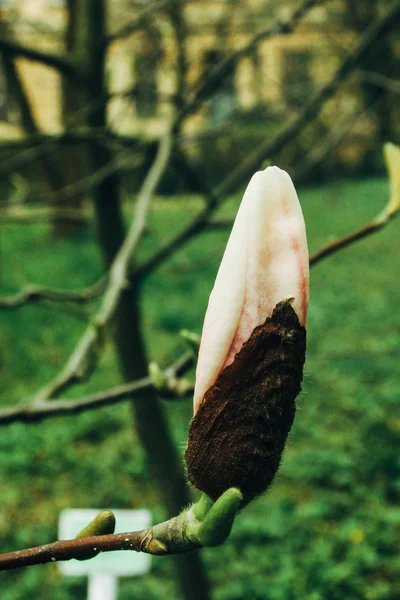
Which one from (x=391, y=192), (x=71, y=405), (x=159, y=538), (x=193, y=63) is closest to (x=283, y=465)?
(x=193, y=63)

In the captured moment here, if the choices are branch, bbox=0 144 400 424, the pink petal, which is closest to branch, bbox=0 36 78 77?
branch, bbox=0 144 400 424

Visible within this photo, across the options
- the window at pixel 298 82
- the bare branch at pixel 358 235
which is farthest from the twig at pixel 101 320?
the window at pixel 298 82

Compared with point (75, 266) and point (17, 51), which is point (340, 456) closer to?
point (17, 51)

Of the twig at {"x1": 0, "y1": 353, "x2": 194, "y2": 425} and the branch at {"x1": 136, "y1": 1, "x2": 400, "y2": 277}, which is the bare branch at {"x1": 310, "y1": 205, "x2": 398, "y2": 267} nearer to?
the twig at {"x1": 0, "y1": 353, "x2": 194, "y2": 425}

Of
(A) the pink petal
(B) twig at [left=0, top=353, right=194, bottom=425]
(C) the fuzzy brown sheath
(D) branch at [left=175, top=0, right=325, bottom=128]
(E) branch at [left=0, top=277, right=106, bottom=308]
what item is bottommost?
(E) branch at [left=0, top=277, right=106, bottom=308]

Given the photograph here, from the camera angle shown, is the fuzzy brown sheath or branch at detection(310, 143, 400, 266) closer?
the fuzzy brown sheath

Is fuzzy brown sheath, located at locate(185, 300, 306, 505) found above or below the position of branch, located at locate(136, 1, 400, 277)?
above

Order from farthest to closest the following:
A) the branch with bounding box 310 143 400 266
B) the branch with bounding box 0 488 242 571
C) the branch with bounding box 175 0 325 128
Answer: the branch with bounding box 175 0 325 128 → the branch with bounding box 310 143 400 266 → the branch with bounding box 0 488 242 571

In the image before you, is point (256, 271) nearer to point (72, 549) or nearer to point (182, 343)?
point (72, 549)
